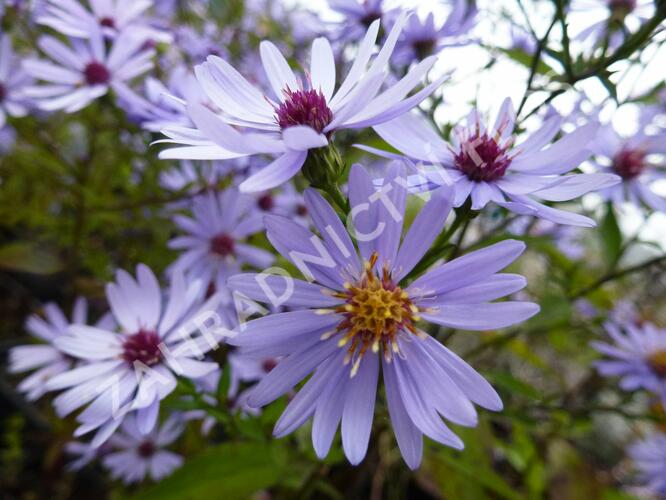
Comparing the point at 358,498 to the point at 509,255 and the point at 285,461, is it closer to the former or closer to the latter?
the point at 285,461

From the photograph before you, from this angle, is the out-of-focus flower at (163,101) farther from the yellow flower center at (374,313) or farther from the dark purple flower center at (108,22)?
the yellow flower center at (374,313)

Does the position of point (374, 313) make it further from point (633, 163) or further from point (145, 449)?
point (145, 449)

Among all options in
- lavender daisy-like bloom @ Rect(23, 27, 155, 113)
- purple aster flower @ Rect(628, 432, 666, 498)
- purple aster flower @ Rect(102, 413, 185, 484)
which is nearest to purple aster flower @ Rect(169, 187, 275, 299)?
lavender daisy-like bloom @ Rect(23, 27, 155, 113)

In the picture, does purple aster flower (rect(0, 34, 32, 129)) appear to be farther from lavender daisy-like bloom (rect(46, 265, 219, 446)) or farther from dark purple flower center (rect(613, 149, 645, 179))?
dark purple flower center (rect(613, 149, 645, 179))

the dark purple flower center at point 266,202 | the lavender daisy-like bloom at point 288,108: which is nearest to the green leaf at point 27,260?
the dark purple flower center at point 266,202

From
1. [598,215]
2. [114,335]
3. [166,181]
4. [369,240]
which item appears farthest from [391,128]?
[598,215]

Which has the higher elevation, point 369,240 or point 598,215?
point 369,240
